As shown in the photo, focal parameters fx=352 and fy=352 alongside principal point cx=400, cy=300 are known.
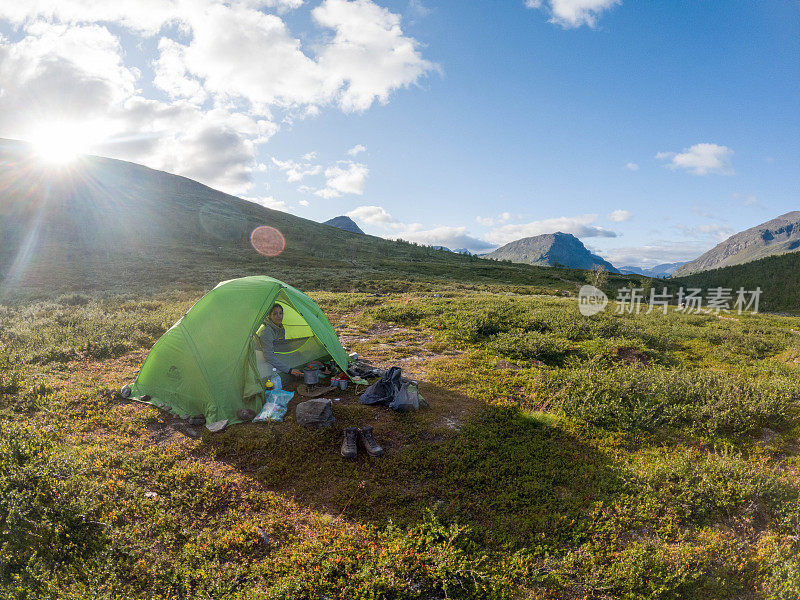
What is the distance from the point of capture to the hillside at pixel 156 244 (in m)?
43.0

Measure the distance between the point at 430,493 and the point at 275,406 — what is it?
4.87 m

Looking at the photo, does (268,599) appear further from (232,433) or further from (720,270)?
(720,270)

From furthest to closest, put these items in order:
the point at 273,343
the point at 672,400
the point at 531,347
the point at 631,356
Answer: the point at 631,356
the point at 531,347
the point at 273,343
the point at 672,400

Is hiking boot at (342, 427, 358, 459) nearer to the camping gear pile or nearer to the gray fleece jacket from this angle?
the camping gear pile

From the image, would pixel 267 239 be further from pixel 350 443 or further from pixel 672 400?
pixel 672 400

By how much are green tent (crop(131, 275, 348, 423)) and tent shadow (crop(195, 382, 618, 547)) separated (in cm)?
109

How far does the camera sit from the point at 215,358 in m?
9.91

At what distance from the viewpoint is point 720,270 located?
72.1m

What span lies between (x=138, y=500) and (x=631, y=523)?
8.97 meters

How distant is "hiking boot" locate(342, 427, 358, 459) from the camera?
7.93 meters

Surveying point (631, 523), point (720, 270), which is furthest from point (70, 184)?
point (720, 270)

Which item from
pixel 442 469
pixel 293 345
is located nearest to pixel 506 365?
pixel 442 469

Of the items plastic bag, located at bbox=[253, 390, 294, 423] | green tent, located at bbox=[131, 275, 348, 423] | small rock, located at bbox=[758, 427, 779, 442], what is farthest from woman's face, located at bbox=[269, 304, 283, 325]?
small rock, located at bbox=[758, 427, 779, 442]

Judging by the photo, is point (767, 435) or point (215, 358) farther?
point (215, 358)
